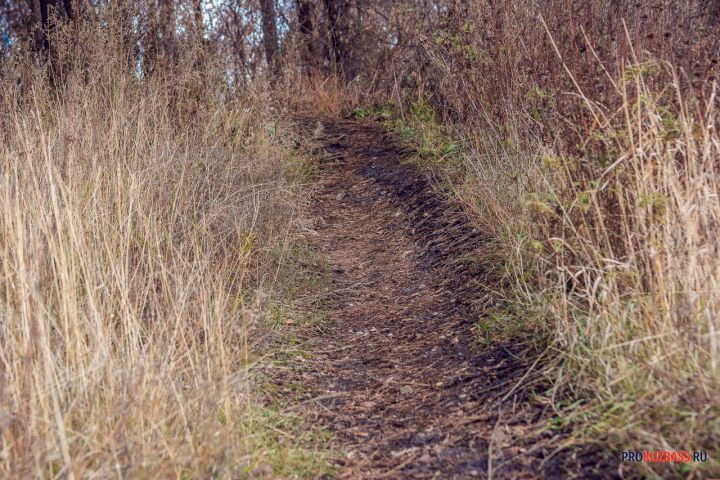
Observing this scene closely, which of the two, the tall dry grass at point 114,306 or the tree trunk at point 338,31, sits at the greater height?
the tree trunk at point 338,31

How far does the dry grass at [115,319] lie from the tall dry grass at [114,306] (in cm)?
1

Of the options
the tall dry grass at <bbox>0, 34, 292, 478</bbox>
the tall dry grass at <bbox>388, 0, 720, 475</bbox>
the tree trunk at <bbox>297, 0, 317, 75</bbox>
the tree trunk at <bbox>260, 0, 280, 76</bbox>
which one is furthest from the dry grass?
the tree trunk at <bbox>260, 0, 280, 76</bbox>

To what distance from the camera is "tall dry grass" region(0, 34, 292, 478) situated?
7.40 ft

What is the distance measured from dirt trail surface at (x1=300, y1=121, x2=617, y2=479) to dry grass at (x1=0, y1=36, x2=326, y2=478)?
43 cm

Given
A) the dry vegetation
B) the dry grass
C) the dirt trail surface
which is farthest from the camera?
the dirt trail surface

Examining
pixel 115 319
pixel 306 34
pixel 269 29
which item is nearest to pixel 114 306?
pixel 115 319

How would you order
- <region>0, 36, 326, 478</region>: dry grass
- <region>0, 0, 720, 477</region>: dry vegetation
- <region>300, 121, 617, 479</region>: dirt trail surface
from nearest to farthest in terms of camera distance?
<region>0, 36, 326, 478</region>: dry grass, <region>0, 0, 720, 477</region>: dry vegetation, <region>300, 121, 617, 479</region>: dirt trail surface

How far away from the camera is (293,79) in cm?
1012

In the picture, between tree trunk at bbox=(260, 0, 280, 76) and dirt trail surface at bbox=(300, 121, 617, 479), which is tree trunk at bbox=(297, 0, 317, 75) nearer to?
tree trunk at bbox=(260, 0, 280, 76)

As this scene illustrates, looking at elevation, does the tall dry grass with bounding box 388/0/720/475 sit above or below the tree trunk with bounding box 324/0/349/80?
below

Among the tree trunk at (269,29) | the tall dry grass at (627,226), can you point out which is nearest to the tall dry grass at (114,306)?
the tall dry grass at (627,226)

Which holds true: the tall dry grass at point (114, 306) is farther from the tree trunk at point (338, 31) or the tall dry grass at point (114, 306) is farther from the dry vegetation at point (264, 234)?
the tree trunk at point (338, 31)

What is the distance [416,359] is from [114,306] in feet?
4.84

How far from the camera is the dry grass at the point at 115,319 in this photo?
2.25m
